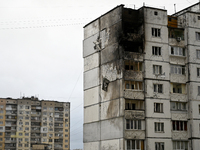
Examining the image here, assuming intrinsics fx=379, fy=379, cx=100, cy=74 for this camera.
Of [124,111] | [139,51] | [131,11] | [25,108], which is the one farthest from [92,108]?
[25,108]

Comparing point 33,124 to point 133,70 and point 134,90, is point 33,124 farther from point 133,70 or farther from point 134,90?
point 134,90

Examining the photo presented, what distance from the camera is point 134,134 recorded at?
4691 centimetres

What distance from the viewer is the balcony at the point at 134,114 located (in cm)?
4719

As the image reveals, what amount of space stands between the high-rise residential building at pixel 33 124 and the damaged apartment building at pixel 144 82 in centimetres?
6700

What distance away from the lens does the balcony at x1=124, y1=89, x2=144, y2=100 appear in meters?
48.1

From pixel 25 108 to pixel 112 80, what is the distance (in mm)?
74047

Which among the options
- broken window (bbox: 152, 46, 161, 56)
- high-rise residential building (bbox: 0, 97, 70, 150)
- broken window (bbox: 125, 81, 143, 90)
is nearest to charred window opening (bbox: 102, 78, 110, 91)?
broken window (bbox: 125, 81, 143, 90)

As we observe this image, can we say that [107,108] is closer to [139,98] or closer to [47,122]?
[139,98]

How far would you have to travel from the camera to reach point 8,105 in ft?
384

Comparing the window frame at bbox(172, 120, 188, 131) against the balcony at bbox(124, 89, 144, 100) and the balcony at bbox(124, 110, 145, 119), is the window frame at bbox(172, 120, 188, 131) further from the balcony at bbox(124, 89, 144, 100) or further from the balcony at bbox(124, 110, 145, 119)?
the balcony at bbox(124, 89, 144, 100)

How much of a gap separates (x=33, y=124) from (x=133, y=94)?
77.1 m

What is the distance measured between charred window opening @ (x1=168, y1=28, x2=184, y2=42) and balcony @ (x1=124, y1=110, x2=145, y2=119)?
12.0 meters

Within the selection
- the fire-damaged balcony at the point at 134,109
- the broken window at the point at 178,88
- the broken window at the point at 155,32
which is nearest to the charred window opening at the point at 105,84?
the fire-damaged balcony at the point at 134,109

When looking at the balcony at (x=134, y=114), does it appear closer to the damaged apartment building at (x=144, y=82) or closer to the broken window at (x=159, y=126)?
the damaged apartment building at (x=144, y=82)
